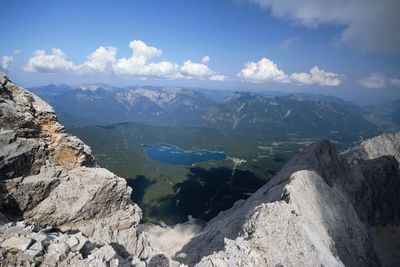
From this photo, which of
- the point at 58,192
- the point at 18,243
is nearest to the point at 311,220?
the point at 58,192

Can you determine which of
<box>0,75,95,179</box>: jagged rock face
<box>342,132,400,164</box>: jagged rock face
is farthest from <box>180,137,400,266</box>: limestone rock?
<box>342,132,400,164</box>: jagged rock face

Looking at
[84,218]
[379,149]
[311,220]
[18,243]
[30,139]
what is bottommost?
[379,149]

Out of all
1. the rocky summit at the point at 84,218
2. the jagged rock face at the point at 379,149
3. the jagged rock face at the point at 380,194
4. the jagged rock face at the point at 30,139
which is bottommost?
the jagged rock face at the point at 380,194

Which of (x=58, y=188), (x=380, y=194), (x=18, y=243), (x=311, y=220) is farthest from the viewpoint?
(x=380, y=194)

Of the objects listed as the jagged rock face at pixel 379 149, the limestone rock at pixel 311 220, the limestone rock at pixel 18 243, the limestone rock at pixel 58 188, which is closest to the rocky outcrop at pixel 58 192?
the limestone rock at pixel 58 188

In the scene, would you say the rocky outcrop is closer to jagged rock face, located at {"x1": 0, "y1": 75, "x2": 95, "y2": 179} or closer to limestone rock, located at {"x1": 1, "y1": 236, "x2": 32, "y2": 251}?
jagged rock face, located at {"x1": 0, "y1": 75, "x2": 95, "y2": 179}

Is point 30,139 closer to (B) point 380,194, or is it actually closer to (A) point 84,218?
(A) point 84,218

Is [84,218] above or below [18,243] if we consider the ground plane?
below

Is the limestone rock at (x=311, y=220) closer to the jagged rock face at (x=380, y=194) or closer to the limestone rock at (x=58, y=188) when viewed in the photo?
the jagged rock face at (x=380, y=194)
